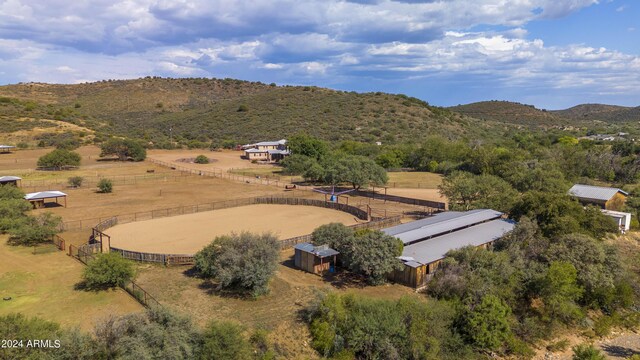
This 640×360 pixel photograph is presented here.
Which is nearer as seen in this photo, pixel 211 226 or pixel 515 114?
pixel 211 226

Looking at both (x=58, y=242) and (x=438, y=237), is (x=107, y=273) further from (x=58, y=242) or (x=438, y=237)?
(x=438, y=237)

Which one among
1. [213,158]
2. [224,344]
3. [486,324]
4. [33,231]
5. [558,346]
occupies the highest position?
[213,158]

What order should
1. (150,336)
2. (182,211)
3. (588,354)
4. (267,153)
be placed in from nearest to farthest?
(150,336) → (588,354) → (182,211) → (267,153)

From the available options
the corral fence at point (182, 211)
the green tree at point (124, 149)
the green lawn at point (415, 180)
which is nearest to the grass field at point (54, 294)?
the corral fence at point (182, 211)

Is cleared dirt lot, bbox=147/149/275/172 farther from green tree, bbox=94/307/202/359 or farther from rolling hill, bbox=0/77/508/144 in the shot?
green tree, bbox=94/307/202/359

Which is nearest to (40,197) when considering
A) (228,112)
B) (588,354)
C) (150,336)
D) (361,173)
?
(361,173)

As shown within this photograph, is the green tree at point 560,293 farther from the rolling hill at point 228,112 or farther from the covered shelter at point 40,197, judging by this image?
the rolling hill at point 228,112

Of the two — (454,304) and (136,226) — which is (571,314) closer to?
(454,304)
